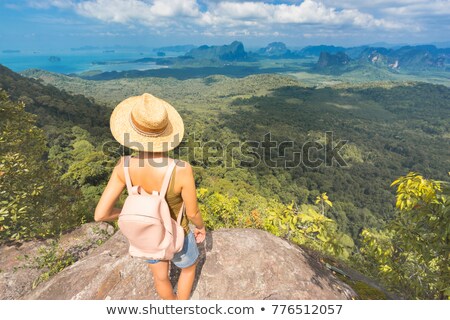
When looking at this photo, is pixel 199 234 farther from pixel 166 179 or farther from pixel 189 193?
pixel 166 179

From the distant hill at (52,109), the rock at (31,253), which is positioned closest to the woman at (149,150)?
the rock at (31,253)

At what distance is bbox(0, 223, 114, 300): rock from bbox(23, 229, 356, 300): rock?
1243 millimetres

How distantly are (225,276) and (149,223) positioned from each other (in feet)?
7.09

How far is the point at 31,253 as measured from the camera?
246 inches

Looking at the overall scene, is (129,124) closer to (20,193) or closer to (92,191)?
(20,193)

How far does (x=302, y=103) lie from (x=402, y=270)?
203 metres

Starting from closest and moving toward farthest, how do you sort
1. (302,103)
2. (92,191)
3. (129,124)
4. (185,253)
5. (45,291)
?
(129,124) < (185,253) < (45,291) < (92,191) < (302,103)

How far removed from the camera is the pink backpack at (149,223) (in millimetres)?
2562

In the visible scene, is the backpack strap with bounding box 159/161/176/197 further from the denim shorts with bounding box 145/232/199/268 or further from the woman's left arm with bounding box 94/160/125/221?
the denim shorts with bounding box 145/232/199/268

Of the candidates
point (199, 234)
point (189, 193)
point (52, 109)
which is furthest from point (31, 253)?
point (52, 109)

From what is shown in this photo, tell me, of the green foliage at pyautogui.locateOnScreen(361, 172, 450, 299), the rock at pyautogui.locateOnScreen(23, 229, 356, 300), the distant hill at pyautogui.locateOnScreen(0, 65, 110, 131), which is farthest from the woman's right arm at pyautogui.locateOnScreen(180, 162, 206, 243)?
the distant hill at pyautogui.locateOnScreen(0, 65, 110, 131)

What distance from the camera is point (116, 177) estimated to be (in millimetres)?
2891

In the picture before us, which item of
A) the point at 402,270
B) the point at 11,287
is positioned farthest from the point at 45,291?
the point at 402,270

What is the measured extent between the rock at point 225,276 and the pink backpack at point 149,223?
1.48 metres
